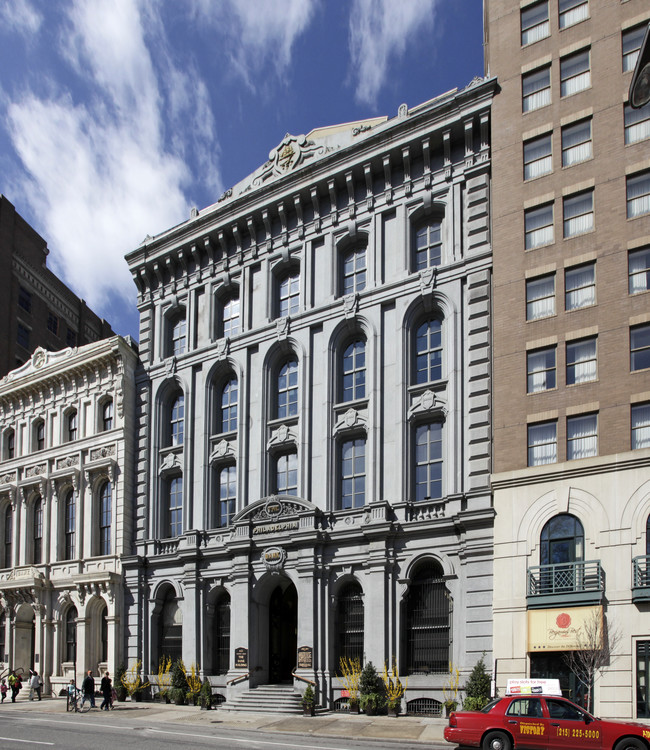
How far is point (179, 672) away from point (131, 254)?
21.2 m

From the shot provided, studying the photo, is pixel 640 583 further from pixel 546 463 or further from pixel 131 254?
pixel 131 254

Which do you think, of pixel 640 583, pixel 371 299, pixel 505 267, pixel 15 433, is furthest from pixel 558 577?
pixel 15 433

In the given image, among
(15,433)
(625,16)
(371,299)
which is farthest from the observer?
(15,433)

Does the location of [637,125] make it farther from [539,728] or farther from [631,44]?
[539,728]

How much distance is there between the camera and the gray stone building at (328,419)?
A: 105ft

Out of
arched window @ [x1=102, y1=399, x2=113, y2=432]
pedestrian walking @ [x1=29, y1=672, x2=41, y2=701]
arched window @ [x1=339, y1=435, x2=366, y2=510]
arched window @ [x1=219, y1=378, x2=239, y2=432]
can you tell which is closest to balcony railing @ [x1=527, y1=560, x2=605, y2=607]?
arched window @ [x1=339, y1=435, x2=366, y2=510]

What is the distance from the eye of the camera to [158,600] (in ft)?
132

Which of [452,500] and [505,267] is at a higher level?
[505,267]

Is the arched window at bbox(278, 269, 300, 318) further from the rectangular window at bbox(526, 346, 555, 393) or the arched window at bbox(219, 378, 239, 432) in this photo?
the rectangular window at bbox(526, 346, 555, 393)

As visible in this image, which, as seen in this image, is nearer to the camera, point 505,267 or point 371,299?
point 505,267

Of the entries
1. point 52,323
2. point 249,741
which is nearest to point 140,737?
point 249,741

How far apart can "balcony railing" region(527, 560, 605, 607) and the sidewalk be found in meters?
5.27

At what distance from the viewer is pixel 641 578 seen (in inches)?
1025

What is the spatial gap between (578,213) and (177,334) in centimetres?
Answer: 2158
